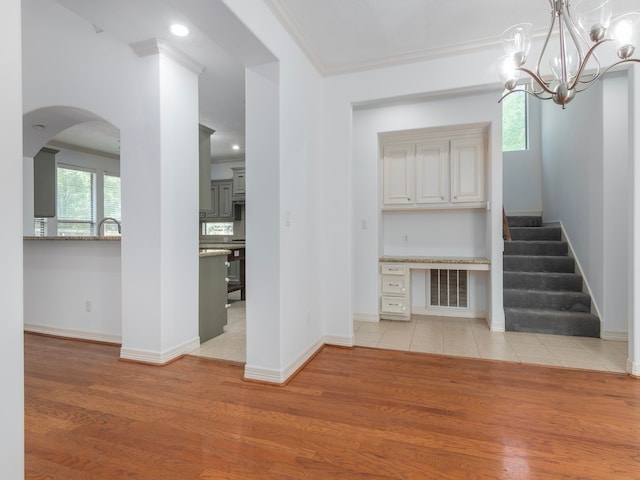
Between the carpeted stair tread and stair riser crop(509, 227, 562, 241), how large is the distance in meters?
1.42

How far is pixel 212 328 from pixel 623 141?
176 inches

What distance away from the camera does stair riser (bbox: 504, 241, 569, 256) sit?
4527mm

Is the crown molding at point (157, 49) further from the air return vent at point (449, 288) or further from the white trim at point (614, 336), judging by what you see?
the white trim at point (614, 336)

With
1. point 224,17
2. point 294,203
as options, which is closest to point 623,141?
point 294,203

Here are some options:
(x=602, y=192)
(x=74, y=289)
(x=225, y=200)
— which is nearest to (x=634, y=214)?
(x=602, y=192)

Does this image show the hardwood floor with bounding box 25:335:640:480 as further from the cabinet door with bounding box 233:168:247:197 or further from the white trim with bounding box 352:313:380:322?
the cabinet door with bounding box 233:168:247:197

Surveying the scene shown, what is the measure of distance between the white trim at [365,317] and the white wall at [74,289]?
2.58 m

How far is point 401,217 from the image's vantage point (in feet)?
15.5

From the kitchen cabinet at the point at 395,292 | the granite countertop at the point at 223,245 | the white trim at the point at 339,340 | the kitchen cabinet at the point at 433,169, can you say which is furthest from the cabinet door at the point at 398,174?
the granite countertop at the point at 223,245

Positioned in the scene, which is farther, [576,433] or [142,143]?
[142,143]

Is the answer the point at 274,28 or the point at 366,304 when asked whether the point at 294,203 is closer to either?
the point at 274,28

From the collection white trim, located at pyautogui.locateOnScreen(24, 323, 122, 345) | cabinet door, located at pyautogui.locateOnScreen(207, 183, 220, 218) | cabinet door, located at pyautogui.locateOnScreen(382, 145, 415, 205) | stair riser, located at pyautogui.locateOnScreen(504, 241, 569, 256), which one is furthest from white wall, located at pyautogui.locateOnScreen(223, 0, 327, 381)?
cabinet door, located at pyautogui.locateOnScreen(207, 183, 220, 218)

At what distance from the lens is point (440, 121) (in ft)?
12.8

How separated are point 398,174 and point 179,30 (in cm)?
285
